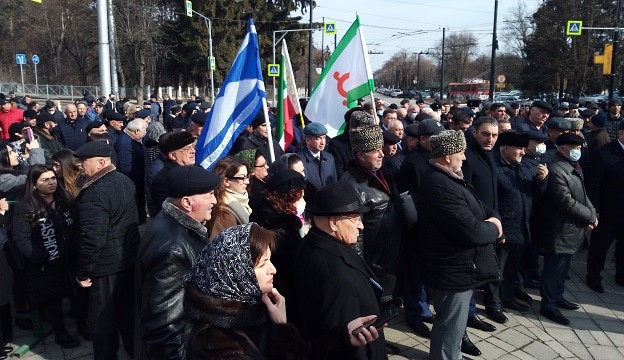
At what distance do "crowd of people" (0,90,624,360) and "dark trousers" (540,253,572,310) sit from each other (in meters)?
0.01

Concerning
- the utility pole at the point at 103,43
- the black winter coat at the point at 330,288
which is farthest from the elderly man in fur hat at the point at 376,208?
the utility pole at the point at 103,43

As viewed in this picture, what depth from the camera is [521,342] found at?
180 inches

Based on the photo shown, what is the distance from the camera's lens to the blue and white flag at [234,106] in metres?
4.29

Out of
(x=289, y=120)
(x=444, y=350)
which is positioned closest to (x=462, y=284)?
(x=444, y=350)

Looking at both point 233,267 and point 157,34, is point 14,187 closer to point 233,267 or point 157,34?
point 233,267

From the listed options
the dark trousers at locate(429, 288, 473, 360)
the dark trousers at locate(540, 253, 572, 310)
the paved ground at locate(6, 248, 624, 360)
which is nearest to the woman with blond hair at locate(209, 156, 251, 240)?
the dark trousers at locate(429, 288, 473, 360)

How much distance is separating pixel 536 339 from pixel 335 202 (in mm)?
3331

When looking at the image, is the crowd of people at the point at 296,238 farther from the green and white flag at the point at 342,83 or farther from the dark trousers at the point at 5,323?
the green and white flag at the point at 342,83

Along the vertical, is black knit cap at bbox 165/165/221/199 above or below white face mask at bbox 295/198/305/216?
above

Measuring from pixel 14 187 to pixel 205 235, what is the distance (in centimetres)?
292

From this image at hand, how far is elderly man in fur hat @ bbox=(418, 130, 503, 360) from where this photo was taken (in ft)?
11.5

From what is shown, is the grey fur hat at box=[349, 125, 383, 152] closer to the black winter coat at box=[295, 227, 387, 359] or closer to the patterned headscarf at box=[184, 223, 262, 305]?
the black winter coat at box=[295, 227, 387, 359]

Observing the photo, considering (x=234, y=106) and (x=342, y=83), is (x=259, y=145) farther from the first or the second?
(x=234, y=106)

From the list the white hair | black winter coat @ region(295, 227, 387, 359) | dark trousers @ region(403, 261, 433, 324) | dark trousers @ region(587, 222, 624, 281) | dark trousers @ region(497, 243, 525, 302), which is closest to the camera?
black winter coat @ region(295, 227, 387, 359)
